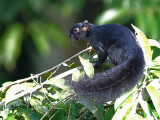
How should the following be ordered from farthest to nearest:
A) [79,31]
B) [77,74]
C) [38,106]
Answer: [79,31] < [77,74] < [38,106]

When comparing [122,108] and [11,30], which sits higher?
[11,30]

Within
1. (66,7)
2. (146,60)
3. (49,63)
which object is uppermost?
(66,7)

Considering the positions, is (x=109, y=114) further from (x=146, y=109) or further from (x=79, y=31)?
(x=79, y=31)

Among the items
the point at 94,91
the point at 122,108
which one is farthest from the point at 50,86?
the point at 122,108

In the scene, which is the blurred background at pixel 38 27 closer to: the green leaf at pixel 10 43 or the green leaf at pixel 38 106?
the green leaf at pixel 10 43

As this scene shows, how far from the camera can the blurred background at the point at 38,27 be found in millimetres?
5336

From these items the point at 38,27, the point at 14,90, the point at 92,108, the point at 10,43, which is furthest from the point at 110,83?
the point at 38,27

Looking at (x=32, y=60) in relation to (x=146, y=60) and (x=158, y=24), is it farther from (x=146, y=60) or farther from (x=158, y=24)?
(x=146, y=60)

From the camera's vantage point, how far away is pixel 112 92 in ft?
4.95

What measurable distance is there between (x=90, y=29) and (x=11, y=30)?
411cm

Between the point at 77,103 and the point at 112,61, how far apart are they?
0.77 ft

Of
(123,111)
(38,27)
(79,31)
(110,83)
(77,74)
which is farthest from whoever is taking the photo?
(38,27)

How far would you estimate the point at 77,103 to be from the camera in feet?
5.64

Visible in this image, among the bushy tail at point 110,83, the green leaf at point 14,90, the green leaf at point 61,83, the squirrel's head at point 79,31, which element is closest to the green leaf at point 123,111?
the bushy tail at point 110,83
